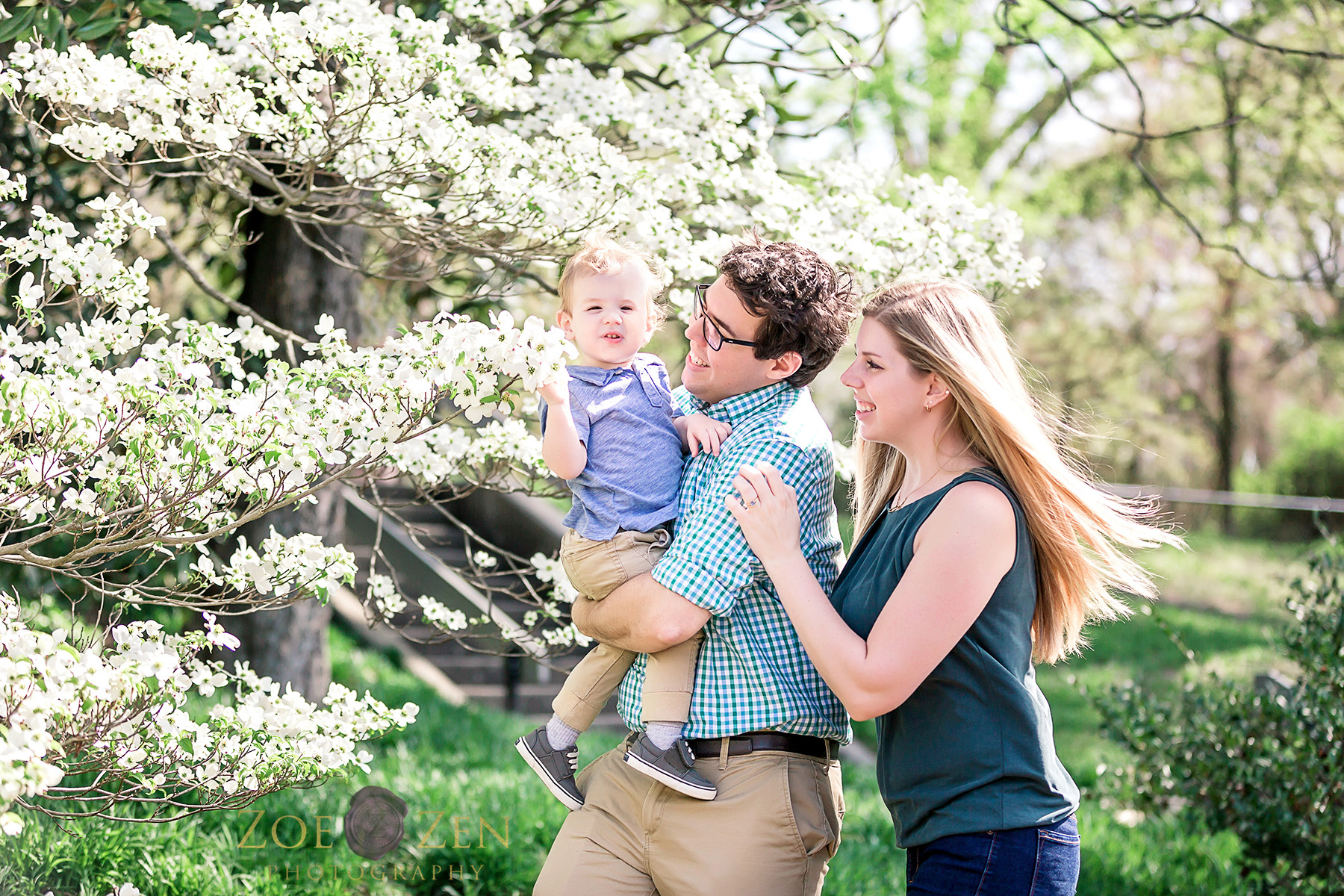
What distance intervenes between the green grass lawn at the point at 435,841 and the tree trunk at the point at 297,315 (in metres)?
0.64

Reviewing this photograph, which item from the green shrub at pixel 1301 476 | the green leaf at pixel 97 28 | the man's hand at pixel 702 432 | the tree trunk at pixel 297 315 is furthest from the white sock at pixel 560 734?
the green shrub at pixel 1301 476

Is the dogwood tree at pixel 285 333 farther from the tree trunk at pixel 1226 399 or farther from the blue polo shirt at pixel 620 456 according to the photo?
the tree trunk at pixel 1226 399

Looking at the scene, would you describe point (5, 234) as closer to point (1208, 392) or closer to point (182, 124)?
point (182, 124)

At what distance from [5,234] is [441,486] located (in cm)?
202

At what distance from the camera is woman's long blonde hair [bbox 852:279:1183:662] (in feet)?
7.23

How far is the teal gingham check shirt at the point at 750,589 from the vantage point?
2219 mm

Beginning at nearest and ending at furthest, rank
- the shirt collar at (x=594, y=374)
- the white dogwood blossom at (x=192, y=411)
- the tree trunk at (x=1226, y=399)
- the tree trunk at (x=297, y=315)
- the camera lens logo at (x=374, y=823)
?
the white dogwood blossom at (x=192, y=411), the shirt collar at (x=594, y=374), the camera lens logo at (x=374, y=823), the tree trunk at (x=297, y=315), the tree trunk at (x=1226, y=399)

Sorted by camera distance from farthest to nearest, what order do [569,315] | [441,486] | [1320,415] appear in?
1. [1320,415]
2. [441,486]
3. [569,315]

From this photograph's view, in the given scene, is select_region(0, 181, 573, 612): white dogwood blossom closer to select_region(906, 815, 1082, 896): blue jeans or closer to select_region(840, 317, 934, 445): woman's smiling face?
select_region(840, 317, 934, 445): woman's smiling face

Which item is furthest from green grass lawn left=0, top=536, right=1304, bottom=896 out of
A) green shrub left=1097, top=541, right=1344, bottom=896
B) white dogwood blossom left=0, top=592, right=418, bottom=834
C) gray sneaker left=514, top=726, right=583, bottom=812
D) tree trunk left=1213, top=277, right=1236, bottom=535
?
tree trunk left=1213, top=277, right=1236, bottom=535

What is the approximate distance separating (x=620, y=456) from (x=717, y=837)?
813 millimetres

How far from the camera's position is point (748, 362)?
238cm

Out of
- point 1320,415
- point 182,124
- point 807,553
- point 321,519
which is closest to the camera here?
point 807,553

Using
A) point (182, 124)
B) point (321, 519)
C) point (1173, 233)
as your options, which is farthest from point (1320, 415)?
point (182, 124)
